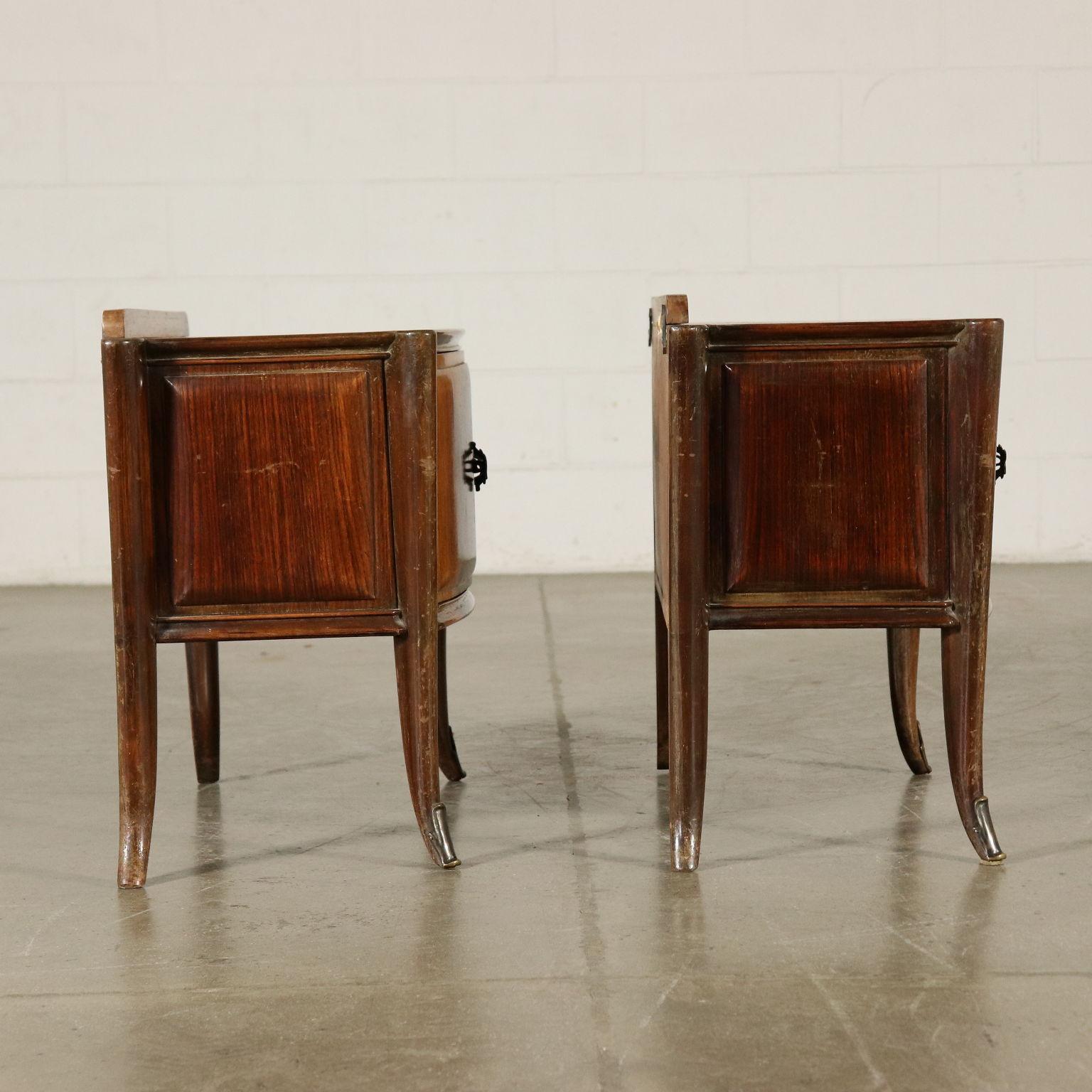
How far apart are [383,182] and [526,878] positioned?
2772 mm

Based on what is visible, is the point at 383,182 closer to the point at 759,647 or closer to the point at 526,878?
the point at 759,647

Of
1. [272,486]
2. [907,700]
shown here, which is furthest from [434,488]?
[907,700]

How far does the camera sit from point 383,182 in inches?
162

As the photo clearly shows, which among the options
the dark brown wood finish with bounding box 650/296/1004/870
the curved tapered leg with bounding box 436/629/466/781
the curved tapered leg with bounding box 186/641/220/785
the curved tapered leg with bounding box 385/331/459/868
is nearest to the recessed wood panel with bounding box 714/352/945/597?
the dark brown wood finish with bounding box 650/296/1004/870

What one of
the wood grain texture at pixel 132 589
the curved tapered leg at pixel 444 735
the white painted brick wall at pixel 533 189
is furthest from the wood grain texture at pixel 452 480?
the white painted brick wall at pixel 533 189

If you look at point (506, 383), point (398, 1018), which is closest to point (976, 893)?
point (398, 1018)

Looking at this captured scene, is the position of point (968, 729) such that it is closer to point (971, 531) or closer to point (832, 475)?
point (971, 531)

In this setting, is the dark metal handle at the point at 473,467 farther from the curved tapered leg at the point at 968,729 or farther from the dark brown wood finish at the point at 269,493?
the curved tapered leg at the point at 968,729

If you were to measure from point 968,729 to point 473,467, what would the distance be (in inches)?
28.7

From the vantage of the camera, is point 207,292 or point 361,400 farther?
point 207,292

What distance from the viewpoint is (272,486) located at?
1736 mm

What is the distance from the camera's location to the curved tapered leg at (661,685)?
2.24 m

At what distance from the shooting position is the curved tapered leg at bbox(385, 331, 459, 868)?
1715 mm

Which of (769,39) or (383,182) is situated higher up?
(769,39)
